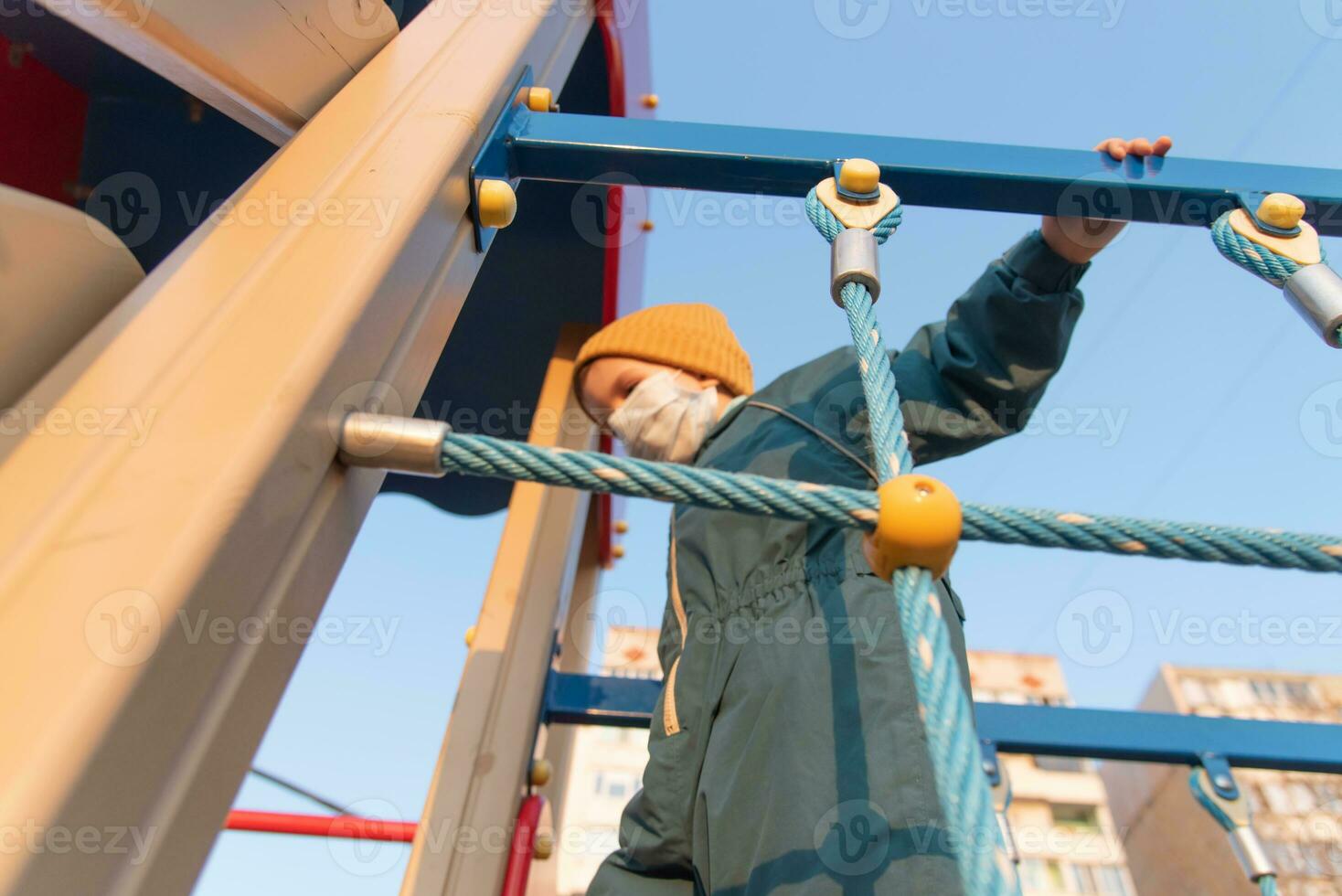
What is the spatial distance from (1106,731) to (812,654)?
64cm

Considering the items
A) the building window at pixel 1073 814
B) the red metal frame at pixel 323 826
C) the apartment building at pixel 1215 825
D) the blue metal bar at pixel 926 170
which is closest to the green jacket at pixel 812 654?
the blue metal bar at pixel 926 170

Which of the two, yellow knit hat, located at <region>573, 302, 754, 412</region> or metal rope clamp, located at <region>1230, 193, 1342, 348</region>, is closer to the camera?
metal rope clamp, located at <region>1230, 193, 1342, 348</region>

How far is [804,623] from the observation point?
664 mm

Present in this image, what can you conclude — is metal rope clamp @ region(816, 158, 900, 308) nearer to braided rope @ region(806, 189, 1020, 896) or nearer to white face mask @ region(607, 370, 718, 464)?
braided rope @ region(806, 189, 1020, 896)

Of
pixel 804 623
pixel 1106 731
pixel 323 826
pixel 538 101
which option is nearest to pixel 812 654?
pixel 804 623

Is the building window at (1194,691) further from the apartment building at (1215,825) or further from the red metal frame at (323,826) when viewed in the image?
the red metal frame at (323,826)

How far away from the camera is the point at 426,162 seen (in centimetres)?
52

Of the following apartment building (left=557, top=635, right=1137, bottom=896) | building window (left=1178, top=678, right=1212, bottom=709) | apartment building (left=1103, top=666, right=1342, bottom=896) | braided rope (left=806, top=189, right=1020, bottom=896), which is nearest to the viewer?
braided rope (left=806, top=189, right=1020, bottom=896)

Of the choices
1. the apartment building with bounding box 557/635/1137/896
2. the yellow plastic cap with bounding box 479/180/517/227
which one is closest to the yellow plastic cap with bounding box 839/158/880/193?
the yellow plastic cap with bounding box 479/180/517/227

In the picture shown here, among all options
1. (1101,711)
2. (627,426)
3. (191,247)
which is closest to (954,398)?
(627,426)

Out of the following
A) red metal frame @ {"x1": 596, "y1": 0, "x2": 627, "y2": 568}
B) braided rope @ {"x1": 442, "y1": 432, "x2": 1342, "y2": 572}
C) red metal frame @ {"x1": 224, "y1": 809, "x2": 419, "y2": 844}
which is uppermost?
red metal frame @ {"x1": 596, "y1": 0, "x2": 627, "y2": 568}

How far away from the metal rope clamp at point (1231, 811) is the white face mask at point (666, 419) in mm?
723

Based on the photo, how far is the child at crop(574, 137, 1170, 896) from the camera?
53 centimetres

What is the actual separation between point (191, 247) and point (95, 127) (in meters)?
0.66
